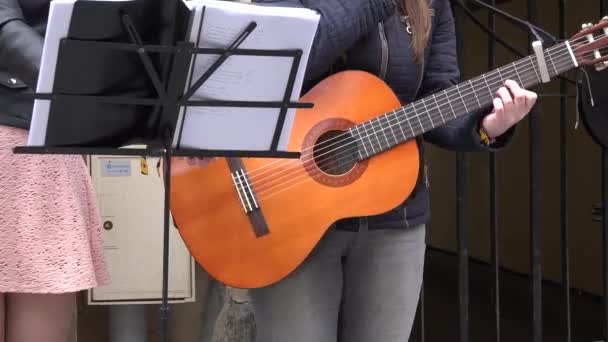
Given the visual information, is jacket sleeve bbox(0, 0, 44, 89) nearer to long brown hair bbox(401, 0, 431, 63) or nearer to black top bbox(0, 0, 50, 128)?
black top bbox(0, 0, 50, 128)

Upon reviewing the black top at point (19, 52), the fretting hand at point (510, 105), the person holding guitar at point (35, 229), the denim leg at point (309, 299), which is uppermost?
the black top at point (19, 52)

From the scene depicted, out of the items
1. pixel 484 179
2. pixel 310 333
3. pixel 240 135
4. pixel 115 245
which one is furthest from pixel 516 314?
pixel 240 135

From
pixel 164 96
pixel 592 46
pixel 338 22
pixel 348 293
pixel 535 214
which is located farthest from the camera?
pixel 535 214

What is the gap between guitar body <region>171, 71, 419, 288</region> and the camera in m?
1.96

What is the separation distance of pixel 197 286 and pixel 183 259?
0.84 ft

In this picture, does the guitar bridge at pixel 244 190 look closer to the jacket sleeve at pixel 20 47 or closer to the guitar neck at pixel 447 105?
the guitar neck at pixel 447 105

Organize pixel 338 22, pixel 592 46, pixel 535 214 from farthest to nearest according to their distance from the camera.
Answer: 1. pixel 535 214
2. pixel 592 46
3. pixel 338 22

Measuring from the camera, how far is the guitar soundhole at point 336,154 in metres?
2.05

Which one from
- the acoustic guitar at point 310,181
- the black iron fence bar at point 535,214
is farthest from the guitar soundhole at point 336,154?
the black iron fence bar at point 535,214

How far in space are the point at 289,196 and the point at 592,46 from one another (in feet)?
3.18

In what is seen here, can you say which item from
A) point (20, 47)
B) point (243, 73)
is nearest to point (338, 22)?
point (243, 73)

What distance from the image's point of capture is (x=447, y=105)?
6.98 feet

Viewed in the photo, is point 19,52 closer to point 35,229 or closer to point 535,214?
point 35,229

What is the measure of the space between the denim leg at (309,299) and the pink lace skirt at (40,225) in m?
0.47
